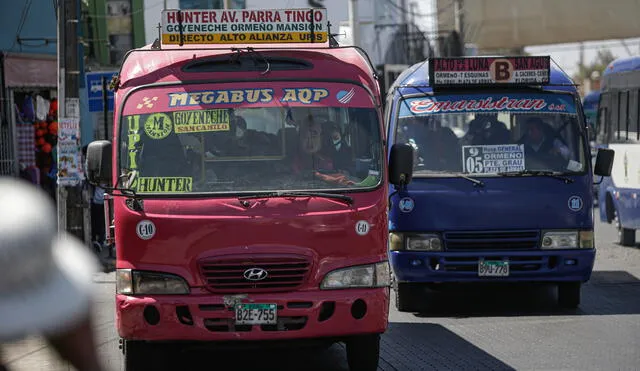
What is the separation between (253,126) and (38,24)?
1445 cm

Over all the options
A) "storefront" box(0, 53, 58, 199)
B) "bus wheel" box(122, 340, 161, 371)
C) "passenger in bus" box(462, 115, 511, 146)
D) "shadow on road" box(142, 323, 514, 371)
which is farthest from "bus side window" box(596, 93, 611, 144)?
"bus wheel" box(122, 340, 161, 371)

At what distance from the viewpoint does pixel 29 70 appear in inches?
838

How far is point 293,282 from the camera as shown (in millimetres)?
8328

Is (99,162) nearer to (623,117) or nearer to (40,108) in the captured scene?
(623,117)

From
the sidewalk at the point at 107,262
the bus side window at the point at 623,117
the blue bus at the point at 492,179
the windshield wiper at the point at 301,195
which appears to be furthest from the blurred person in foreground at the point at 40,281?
the bus side window at the point at 623,117

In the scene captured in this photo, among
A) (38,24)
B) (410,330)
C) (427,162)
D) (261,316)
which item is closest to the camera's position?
(261,316)

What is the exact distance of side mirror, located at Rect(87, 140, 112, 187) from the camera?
8.77m

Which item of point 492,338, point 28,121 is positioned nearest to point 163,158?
point 492,338

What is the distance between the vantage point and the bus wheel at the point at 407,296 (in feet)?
39.9

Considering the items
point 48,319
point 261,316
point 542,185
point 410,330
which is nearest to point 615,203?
point 542,185

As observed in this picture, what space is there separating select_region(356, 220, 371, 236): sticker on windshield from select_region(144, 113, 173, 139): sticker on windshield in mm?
1574

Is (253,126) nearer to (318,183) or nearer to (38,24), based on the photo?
(318,183)

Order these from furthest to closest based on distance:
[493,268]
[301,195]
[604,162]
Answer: [604,162] < [493,268] < [301,195]

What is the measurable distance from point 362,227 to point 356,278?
36 centimetres
